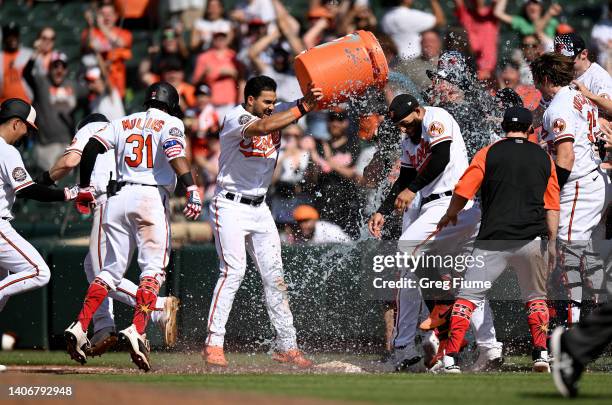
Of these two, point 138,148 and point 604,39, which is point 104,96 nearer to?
point 138,148

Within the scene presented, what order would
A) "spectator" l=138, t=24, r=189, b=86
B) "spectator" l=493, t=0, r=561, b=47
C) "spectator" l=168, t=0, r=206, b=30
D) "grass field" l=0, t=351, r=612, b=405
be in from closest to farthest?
"grass field" l=0, t=351, r=612, b=405
"spectator" l=493, t=0, r=561, b=47
"spectator" l=138, t=24, r=189, b=86
"spectator" l=168, t=0, r=206, b=30

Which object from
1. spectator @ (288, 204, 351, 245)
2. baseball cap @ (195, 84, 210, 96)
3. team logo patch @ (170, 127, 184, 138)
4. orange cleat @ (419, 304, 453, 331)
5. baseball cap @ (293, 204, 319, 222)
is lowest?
orange cleat @ (419, 304, 453, 331)

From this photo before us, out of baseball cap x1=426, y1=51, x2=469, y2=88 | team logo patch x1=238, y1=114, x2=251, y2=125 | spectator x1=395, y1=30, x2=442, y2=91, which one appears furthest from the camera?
spectator x1=395, y1=30, x2=442, y2=91

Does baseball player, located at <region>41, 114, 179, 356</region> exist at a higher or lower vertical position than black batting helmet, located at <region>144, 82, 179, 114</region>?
lower

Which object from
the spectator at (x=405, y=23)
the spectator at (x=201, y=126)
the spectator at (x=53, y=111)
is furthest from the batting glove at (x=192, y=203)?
the spectator at (x=53, y=111)

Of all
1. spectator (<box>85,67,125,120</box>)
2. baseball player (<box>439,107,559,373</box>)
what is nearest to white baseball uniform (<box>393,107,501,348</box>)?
baseball player (<box>439,107,559,373</box>)

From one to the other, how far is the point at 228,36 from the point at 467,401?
9181 mm

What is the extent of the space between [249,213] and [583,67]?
3331mm

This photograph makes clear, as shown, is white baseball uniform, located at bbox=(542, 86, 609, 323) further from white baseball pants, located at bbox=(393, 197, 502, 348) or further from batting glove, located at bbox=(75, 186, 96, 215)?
batting glove, located at bbox=(75, 186, 96, 215)

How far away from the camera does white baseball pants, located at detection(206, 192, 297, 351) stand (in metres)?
8.98

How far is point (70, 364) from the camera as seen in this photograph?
389 inches

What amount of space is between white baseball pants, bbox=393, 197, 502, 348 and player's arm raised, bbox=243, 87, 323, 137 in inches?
50.8

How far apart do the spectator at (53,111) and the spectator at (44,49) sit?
127 mm

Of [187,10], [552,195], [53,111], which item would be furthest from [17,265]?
[187,10]
